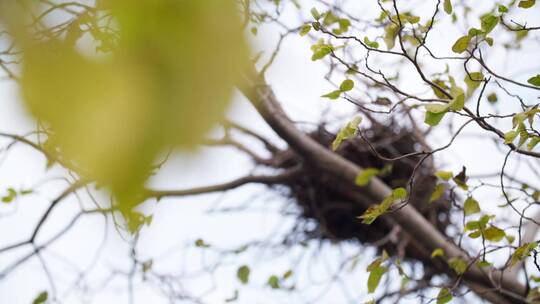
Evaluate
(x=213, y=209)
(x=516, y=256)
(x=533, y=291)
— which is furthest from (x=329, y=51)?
(x=213, y=209)

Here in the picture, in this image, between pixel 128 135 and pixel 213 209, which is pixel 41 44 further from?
pixel 213 209

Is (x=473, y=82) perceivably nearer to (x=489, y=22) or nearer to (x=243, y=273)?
(x=489, y=22)

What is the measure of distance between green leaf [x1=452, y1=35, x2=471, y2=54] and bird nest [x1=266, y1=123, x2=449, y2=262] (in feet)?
3.82

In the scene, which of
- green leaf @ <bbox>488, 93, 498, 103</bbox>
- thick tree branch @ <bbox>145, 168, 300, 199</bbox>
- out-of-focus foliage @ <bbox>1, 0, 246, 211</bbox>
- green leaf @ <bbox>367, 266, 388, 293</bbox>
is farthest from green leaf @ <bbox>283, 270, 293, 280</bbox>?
out-of-focus foliage @ <bbox>1, 0, 246, 211</bbox>

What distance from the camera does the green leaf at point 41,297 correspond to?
138 centimetres

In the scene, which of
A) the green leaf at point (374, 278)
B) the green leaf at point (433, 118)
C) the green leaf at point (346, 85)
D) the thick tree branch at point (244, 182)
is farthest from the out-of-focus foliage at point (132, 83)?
the thick tree branch at point (244, 182)

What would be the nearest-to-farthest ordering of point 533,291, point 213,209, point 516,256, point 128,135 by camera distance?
1. point 128,135
2. point 516,256
3. point 533,291
4. point 213,209

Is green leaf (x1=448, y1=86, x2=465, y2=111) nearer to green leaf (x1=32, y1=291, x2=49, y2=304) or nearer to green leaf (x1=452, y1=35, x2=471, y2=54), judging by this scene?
green leaf (x1=452, y1=35, x2=471, y2=54)

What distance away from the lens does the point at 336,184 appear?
7.15ft

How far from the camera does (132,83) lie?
181 millimetres

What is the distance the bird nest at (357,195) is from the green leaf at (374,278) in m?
1.05

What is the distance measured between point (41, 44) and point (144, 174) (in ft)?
0.20

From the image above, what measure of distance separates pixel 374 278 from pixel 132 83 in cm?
92

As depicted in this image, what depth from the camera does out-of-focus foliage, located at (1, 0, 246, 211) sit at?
0.17m
